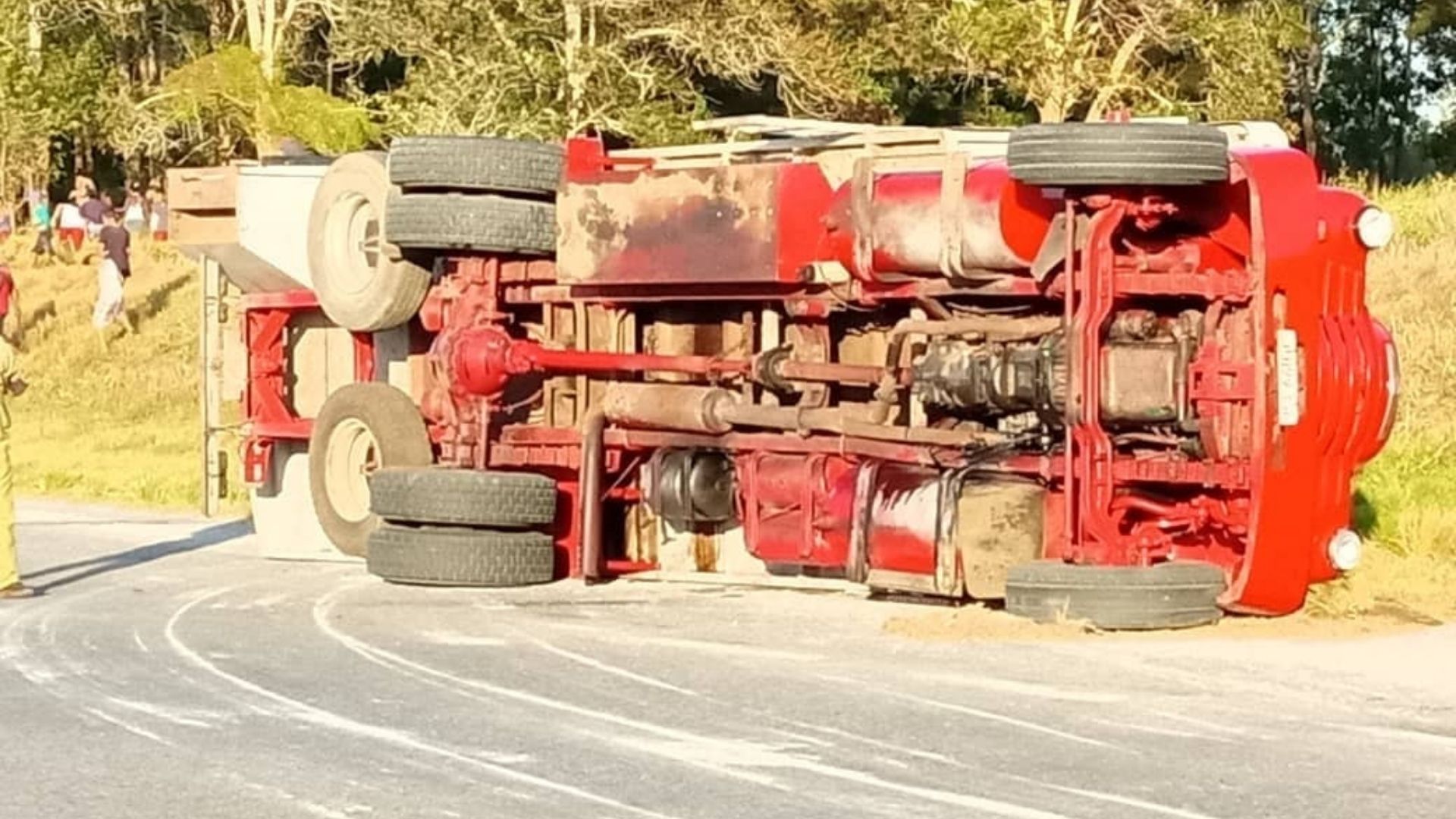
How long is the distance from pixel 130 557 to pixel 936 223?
5.53 m

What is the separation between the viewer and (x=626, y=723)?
8.12 m

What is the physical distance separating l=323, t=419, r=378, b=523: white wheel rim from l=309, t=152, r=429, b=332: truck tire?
0.58 m

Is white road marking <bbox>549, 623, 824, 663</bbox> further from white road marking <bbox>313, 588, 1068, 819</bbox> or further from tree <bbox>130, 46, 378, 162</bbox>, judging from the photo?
tree <bbox>130, 46, 378, 162</bbox>

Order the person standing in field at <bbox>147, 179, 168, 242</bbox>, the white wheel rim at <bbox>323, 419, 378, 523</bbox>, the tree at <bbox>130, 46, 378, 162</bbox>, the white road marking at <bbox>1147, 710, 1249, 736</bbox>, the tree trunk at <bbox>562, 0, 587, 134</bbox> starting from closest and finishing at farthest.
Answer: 1. the white road marking at <bbox>1147, 710, 1249, 736</bbox>
2. the white wheel rim at <bbox>323, 419, 378, 523</bbox>
3. the tree trunk at <bbox>562, 0, 587, 134</bbox>
4. the tree at <bbox>130, 46, 378, 162</bbox>
5. the person standing in field at <bbox>147, 179, 168, 242</bbox>

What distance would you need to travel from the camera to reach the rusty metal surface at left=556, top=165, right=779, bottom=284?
37.4ft

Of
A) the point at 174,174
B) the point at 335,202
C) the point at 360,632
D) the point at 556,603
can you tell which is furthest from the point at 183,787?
the point at 174,174

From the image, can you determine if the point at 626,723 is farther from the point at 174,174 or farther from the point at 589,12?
the point at 589,12

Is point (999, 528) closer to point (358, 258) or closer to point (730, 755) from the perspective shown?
point (730, 755)

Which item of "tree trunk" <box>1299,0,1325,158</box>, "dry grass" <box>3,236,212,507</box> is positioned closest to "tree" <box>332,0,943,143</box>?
"dry grass" <box>3,236,212,507</box>

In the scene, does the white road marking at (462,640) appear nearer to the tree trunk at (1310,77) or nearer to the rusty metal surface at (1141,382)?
the rusty metal surface at (1141,382)

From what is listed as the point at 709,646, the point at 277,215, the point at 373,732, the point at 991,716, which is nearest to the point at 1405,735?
the point at 991,716

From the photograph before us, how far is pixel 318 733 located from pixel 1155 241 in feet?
13.3

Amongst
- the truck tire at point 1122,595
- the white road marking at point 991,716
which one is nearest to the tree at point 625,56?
the truck tire at point 1122,595

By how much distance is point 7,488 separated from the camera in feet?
40.7
